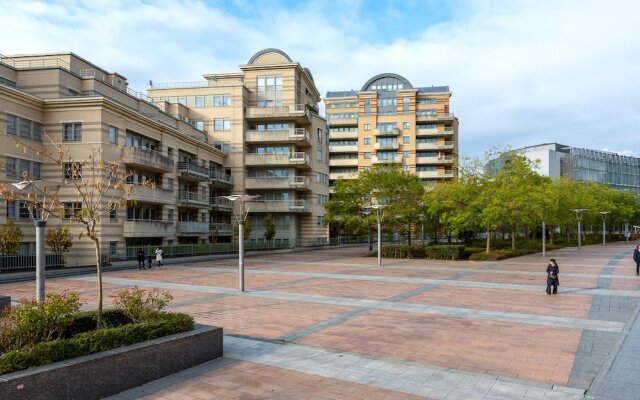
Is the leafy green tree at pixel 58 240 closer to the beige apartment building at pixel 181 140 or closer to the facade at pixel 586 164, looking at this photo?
the beige apartment building at pixel 181 140

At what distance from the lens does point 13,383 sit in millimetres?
5500

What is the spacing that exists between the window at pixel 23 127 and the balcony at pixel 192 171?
1281 cm

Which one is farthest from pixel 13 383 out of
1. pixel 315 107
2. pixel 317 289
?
pixel 315 107

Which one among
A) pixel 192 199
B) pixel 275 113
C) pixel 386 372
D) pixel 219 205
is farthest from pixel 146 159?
pixel 386 372

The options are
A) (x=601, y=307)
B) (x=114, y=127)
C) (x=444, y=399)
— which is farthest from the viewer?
(x=114, y=127)

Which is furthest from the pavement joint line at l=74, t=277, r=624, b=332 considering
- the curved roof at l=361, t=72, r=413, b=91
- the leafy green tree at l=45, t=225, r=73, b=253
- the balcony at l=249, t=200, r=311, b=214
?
the curved roof at l=361, t=72, r=413, b=91

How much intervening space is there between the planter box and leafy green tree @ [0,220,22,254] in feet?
72.5

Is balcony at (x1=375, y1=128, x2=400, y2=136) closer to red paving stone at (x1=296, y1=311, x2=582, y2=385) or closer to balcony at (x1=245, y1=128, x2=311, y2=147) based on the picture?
balcony at (x1=245, y1=128, x2=311, y2=147)

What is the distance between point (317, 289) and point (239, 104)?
38.8m

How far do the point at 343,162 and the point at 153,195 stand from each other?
54764 millimetres

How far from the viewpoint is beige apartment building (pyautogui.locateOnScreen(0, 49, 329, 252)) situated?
31.1m

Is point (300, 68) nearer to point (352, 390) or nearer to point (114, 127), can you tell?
point (114, 127)

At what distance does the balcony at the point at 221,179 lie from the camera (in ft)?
161

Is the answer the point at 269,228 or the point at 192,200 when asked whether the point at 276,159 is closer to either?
the point at 269,228
